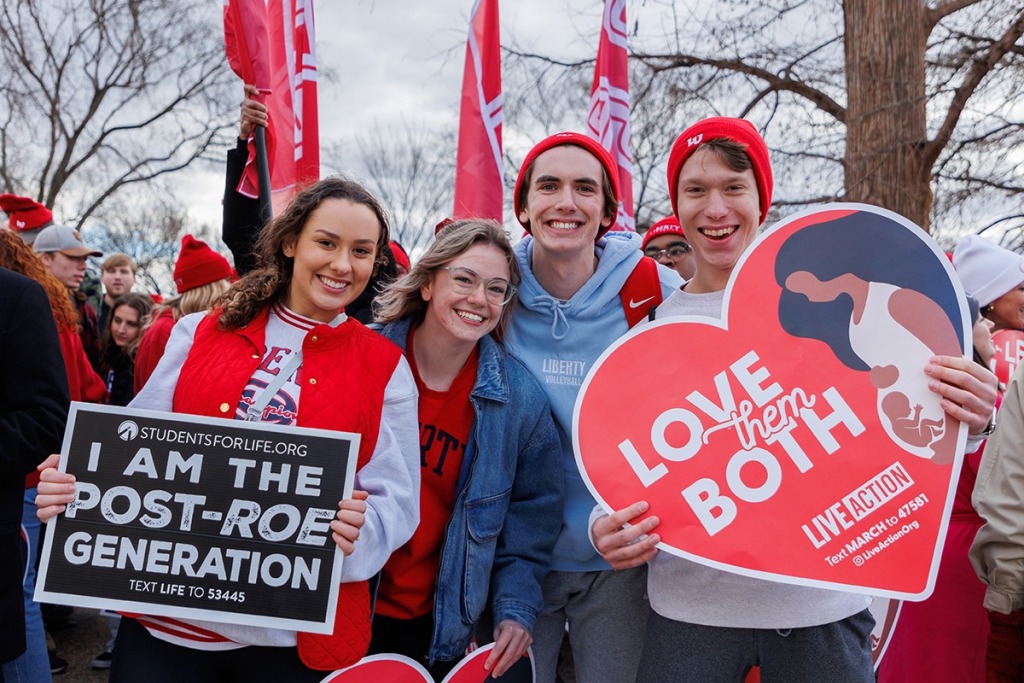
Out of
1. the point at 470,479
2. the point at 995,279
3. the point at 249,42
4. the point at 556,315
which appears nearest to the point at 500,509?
the point at 470,479

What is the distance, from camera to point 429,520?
2332 mm

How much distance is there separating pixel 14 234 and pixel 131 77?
2188 cm

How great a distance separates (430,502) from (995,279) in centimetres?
250

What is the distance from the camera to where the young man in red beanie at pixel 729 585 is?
194cm

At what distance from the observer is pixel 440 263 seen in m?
2.46

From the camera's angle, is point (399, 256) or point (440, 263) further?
point (399, 256)

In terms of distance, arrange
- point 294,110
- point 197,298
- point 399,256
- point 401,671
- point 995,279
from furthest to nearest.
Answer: point 197,298
point 294,110
point 399,256
point 995,279
point 401,671

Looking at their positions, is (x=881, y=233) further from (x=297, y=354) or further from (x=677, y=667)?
(x=297, y=354)

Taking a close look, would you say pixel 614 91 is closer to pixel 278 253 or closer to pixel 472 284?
pixel 472 284

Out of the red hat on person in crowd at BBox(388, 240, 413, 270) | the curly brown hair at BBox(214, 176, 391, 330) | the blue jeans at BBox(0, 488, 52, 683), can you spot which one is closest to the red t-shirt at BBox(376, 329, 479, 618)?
the curly brown hair at BBox(214, 176, 391, 330)

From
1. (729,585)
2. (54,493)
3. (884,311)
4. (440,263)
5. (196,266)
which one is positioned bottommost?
(729,585)

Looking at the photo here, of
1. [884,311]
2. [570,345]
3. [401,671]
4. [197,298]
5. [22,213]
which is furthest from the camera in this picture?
[22,213]

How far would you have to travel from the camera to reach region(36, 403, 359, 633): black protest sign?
195 cm

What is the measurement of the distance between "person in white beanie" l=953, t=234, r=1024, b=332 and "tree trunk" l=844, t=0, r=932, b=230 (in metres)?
4.04
